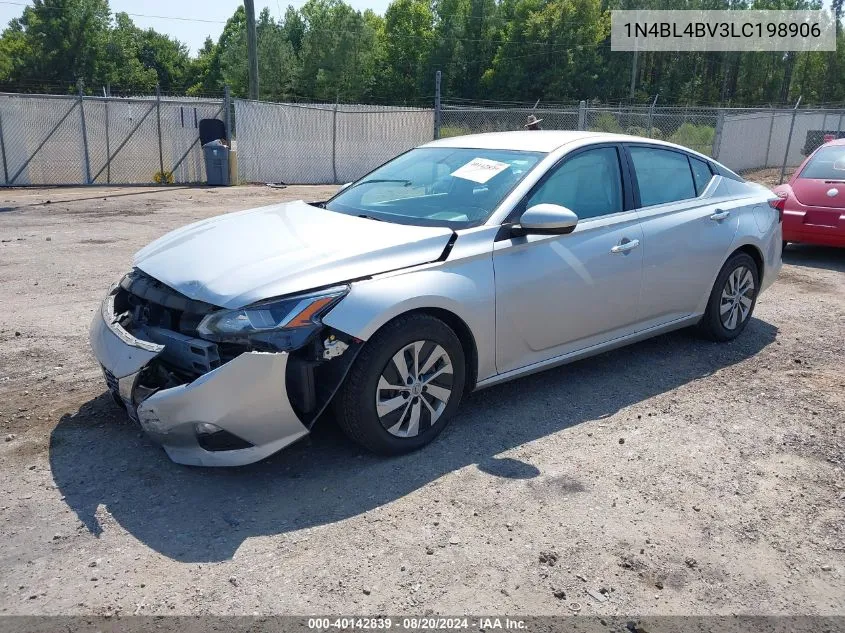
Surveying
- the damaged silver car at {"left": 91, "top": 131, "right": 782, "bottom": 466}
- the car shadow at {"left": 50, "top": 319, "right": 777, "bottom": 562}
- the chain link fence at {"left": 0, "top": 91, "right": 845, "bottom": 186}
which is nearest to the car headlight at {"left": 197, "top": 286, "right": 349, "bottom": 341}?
the damaged silver car at {"left": 91, "top": 131, "right": 782, "bottom": 466}

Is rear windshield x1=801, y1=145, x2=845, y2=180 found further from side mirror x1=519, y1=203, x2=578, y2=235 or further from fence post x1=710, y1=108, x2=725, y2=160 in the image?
fence post x1=710, y1=108, x2=725, y2=160

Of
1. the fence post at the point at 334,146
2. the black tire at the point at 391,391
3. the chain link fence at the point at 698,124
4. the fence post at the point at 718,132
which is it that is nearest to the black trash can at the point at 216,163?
the fence post at the point at 334,146

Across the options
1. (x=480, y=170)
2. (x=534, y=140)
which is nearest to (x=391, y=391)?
(x=480, y=170)

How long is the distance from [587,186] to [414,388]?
1.90 meters

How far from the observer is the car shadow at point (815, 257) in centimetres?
916

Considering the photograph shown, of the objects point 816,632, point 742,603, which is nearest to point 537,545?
point 742,603

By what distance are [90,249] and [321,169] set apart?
12563mm

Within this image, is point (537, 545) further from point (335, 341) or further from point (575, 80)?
point (575, 80)

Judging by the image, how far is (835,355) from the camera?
5.67 metres

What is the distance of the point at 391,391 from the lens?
3701 mm

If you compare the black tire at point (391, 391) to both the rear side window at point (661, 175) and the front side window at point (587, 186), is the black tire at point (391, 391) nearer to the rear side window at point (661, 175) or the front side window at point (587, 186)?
the front side window at point (587, 186)

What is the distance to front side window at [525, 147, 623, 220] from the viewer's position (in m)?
4.46

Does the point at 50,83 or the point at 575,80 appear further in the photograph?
the point at 575,80

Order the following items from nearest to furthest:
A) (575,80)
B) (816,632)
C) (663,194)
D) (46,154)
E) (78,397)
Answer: (816,632), (78,397), (663,194), (46,154), (575,80)
